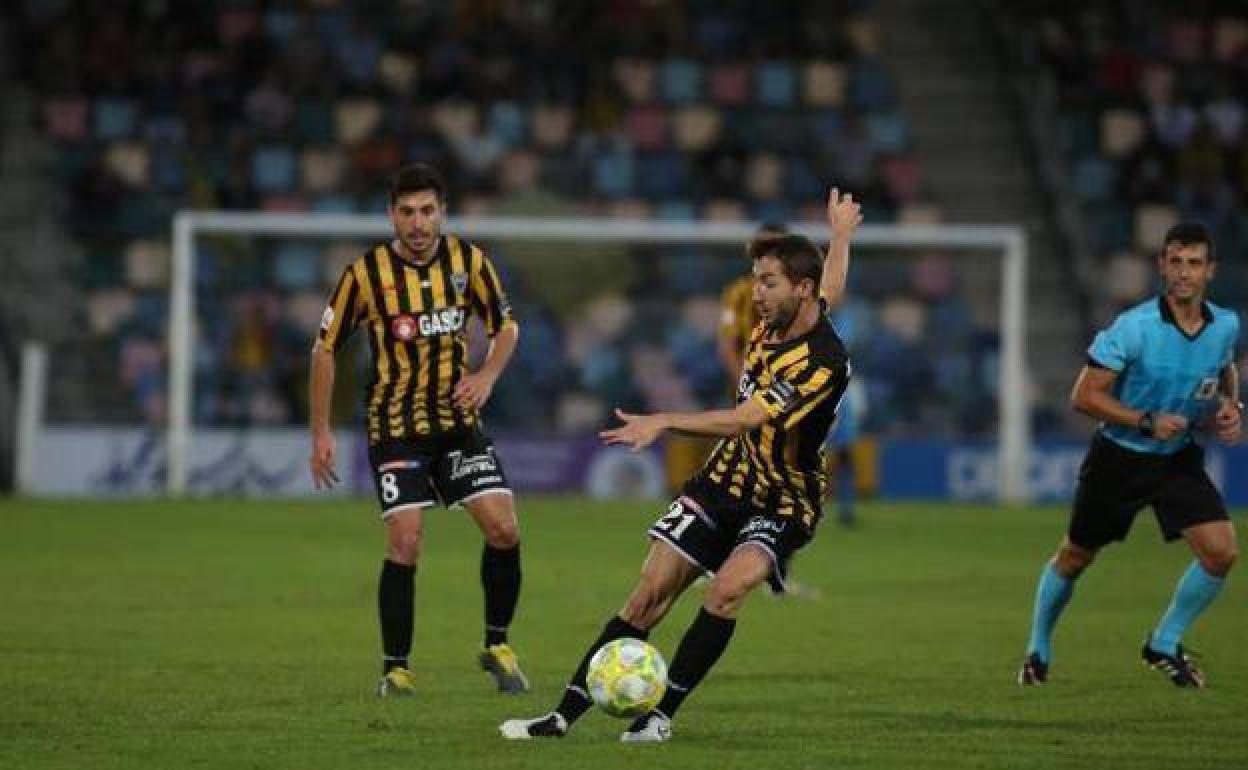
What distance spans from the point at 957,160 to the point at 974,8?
7.33 ft

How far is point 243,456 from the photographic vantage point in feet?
81.0

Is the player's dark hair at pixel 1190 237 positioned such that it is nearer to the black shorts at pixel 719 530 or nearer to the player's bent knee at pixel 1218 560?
the player's bent knee at pixel 1218 560

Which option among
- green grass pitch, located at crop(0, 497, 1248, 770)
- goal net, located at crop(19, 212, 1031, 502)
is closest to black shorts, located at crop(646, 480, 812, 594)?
green grass pitch, located at crop(0, 497, 1248, 770)

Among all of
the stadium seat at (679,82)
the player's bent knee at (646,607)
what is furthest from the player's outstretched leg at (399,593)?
the stadium seat at (679,82)

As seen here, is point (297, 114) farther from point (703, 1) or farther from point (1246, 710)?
point (1246, 710)

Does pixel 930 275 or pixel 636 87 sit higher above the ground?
pixel 636 87

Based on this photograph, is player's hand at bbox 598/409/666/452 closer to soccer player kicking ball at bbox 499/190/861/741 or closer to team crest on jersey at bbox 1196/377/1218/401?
soccer player kicking ball at bbox 499/190/861/741

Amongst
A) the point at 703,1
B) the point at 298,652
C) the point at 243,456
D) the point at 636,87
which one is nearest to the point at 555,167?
the point at 636,87

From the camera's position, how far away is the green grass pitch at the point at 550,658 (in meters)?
8.70

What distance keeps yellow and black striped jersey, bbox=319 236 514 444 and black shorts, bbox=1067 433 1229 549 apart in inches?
107

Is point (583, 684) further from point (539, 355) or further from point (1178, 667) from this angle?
point (539, 355)

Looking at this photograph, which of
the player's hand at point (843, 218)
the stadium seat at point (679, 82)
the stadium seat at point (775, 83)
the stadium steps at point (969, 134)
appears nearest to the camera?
the player's hand at point (843, 218)

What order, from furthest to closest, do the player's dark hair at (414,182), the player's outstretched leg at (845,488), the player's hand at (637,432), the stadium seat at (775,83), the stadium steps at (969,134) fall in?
the stadium seat at (775,83) → the stadium steps at (969,134) → the player's outstretched leg at (845,488) → the player's dark hair at (414,182) → the player's hand at (637,432)

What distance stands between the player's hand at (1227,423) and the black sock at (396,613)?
133 inches
